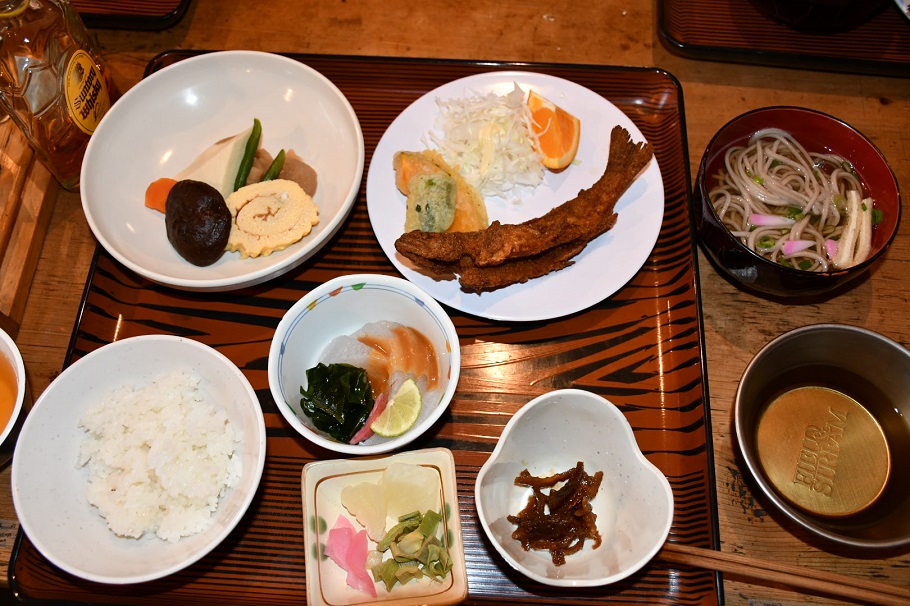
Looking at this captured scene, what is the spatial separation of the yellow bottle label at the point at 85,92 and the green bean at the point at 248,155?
59cm

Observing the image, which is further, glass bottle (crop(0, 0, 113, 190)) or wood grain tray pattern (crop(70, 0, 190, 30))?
wood grain tray pattern (crop(70, 0, 190, 30))

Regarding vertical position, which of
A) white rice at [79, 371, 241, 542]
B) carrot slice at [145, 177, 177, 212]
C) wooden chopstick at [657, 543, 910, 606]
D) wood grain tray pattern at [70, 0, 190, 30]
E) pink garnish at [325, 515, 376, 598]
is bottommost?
wooden chopstick at [657, 543, 910, 606]

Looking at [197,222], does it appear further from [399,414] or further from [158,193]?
[399,414]

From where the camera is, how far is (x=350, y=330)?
2199 mm

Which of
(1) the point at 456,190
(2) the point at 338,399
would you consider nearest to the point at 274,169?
(1) the point at 456,190

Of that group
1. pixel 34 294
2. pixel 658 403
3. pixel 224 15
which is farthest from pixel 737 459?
pixel 224 15

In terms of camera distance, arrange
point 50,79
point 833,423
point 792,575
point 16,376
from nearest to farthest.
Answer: point 792,575 < point 16,376 < point 833,423 < point 50,79

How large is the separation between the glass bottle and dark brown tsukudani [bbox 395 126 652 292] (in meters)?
1.35

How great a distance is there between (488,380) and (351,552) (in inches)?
28.4

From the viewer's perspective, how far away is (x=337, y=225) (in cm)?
225

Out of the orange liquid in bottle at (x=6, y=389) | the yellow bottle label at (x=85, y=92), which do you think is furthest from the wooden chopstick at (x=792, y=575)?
the yellow bottle label at (x=85, y=92)

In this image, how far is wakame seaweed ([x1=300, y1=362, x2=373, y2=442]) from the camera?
1.96 m

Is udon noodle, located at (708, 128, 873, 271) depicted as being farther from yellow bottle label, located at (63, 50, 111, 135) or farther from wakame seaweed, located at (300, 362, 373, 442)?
yellow bottle label, located at (63, 50, 111, 135)

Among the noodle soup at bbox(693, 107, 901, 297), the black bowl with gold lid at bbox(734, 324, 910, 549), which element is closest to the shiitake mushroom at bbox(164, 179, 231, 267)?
the noodle soup at bbox(693, 107, 901, 297)
